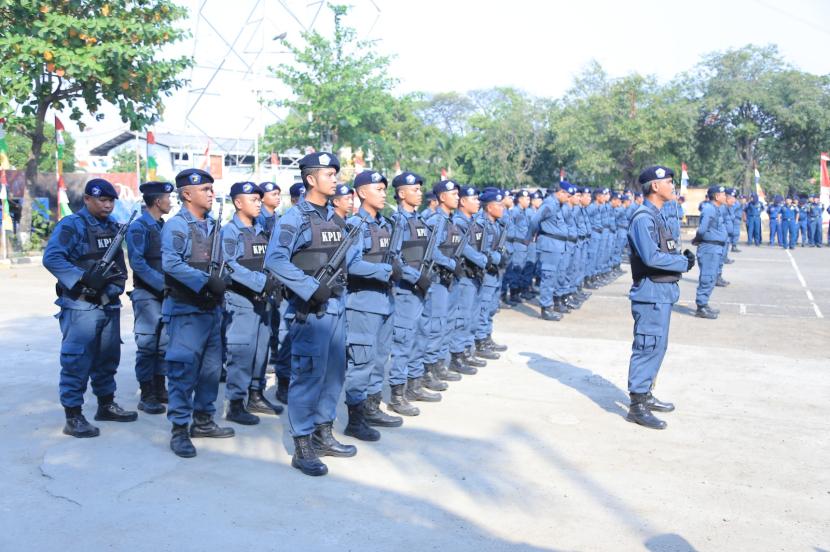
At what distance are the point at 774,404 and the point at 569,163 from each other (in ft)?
106

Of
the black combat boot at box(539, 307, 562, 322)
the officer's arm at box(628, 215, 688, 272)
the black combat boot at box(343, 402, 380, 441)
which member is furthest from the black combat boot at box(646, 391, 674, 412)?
the black combat boot at box(539, 307, 562, 322)

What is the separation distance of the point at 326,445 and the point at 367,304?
109cm

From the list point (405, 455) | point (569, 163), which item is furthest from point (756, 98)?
point (405, 455)

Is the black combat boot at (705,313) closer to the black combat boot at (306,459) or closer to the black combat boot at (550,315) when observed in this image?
the black combat boot at (550,315)

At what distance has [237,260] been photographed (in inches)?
253

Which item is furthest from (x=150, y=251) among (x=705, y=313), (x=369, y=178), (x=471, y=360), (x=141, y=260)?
(x=705, y=313)

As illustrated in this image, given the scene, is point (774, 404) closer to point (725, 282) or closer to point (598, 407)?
point (598, 407)

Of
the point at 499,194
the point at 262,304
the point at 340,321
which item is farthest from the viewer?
the point at 499,194

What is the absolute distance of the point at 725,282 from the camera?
51.1ft

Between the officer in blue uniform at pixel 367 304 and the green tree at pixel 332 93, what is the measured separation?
17628 mm

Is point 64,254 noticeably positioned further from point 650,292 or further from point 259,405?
point 650,292

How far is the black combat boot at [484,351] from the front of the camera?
879 cm

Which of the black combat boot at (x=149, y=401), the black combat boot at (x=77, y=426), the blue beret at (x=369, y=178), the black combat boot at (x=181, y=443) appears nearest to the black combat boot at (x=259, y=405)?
the black combat boot at (x=149, y=401)

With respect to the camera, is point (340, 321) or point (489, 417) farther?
point (489, 417)
